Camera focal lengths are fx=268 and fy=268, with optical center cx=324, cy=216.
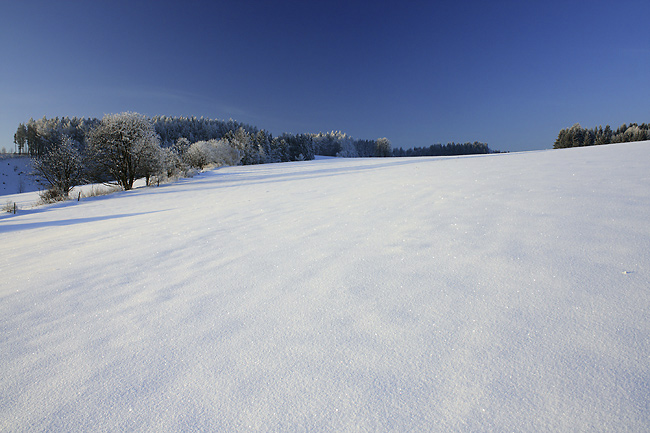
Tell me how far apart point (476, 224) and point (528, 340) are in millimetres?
2260

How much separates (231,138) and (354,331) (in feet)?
218

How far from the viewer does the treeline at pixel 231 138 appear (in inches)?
2717

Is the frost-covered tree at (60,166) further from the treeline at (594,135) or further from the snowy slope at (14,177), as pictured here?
the treeline at (594,135)

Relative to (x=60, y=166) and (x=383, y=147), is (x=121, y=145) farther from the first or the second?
(x=383, y=147)

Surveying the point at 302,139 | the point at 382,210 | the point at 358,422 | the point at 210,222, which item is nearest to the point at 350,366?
the point at 358,422

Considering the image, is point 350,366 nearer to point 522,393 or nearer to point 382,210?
point 522,393

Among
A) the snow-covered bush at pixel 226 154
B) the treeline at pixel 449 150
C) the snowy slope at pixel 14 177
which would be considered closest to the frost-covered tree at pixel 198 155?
the snow-covered bush at pixel 226 154

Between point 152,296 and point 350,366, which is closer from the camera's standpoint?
point 350,366

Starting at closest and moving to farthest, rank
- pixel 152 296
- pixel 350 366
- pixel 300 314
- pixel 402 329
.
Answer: pixel 350 366 < pixel 402 329 < pixel 300 314 < pixel 152 296

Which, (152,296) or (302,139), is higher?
(302,139)

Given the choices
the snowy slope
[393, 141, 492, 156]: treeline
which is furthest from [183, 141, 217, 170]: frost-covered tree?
[393, 141, 492, 156]: treeline

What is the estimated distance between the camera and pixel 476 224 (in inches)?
142

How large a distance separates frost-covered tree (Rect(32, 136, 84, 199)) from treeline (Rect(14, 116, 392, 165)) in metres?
41.9

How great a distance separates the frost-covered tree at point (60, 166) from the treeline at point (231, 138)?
138ft
